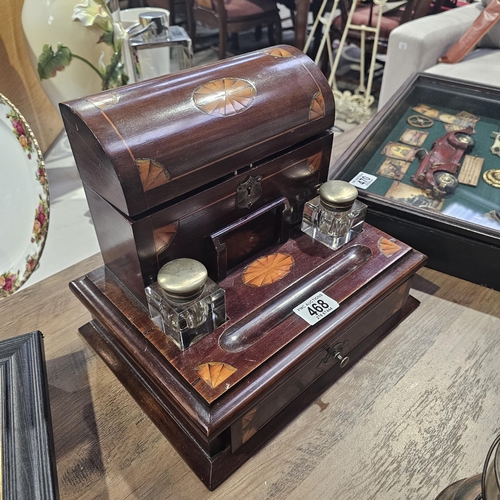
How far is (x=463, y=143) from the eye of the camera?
1.05 metres

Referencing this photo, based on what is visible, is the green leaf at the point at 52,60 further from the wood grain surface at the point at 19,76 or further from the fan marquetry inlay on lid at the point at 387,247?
the fan marquetry inlay on lid at the point at 387,247

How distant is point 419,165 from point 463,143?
14 cm

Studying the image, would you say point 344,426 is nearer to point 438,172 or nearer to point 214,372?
point 214,372

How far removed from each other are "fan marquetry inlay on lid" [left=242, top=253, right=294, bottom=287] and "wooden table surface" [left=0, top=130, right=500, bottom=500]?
0.65 ft

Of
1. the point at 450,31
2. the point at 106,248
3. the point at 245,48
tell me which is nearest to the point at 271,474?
the point at 106,248

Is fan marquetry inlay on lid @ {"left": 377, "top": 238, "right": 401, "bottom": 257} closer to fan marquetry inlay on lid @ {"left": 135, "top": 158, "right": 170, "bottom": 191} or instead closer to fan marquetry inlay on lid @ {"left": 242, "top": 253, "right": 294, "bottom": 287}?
fan marquetry inlay on lid @ {"left": 242, "top": 253, "right": 294, "bottom": 287}

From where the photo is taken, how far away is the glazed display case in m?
0.85

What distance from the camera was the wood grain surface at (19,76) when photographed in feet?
3.83

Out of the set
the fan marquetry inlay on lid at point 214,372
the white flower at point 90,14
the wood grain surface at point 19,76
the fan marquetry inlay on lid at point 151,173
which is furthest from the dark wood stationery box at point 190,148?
the wood grain surface at point 19,76

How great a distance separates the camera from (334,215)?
0.74 meters

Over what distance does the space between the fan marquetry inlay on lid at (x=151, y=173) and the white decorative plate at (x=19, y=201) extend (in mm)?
311

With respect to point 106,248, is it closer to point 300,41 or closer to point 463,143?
point 463,143

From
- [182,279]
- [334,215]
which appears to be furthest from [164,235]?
[334,215]

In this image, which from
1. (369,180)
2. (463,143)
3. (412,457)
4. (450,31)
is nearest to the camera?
(412,457)
